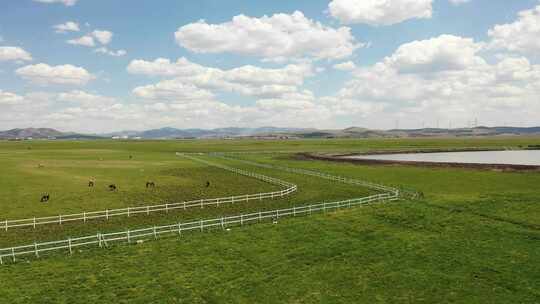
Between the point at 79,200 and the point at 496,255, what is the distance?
147 ft

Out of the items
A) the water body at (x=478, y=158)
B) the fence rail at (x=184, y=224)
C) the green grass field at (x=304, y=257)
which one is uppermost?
the water body at (x=478, y=158)

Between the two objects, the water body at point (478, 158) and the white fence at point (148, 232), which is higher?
the water body at point (478, 158)

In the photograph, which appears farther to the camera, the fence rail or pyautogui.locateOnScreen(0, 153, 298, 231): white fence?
pyautogui.locateOnScreen(0, 153, 298, 231): white fence

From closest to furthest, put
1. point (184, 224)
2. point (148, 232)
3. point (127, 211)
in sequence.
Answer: point (184, 224), point (148, 232), point (127, 211)

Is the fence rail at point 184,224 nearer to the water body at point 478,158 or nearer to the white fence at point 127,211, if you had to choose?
the white fence at point 127,211

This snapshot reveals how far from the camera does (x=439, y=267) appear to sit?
26266 mm

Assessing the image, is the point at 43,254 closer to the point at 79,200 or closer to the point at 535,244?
the point at 79,200

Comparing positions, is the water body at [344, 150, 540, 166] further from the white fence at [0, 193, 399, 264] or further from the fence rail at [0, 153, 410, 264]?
the white fence at [0, 193, 399, 264]

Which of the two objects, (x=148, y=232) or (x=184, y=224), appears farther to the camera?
(x=148, y=232)

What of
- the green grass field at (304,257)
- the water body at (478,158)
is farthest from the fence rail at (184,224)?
the water body at (478,158)

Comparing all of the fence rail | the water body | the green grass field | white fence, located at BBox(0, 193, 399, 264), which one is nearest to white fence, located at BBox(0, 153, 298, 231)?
the fence rail

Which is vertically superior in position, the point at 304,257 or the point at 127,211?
the point at 127,211

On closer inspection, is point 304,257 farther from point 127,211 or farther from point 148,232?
point 127,211

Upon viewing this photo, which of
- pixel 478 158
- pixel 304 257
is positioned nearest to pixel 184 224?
pixel 304 257
